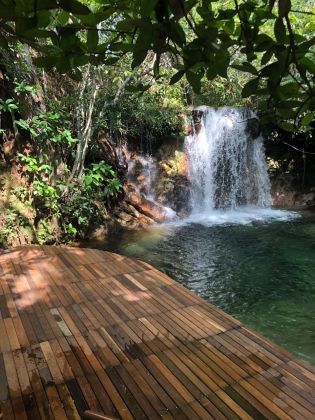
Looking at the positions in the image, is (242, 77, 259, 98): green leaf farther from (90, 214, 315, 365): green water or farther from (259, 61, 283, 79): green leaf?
(90, 214, 315, 365): green water

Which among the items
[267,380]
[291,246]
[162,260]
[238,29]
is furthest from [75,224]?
[238,29]

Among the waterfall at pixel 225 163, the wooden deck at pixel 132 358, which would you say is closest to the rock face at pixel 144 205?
the waterfall at pixel 225 163

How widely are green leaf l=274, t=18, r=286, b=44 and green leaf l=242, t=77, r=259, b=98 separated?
4.4 inches

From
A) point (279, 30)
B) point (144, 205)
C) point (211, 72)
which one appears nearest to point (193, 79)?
point (211, 72)

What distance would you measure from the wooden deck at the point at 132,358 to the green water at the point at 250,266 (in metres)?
1.73

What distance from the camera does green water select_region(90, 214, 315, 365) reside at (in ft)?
16.3

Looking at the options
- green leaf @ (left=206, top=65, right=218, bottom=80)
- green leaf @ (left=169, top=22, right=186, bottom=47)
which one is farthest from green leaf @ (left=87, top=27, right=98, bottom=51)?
green leaf @ (left=206, top=65, right=218, bottom=80)

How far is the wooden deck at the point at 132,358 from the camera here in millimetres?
2205

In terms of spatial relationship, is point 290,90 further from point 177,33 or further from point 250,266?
point 250,266

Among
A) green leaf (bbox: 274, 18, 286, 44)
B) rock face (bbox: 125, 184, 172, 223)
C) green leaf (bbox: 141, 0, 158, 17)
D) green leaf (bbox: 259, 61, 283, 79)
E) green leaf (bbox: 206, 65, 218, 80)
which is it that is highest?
green leaf (bbox: 141, 0, 158, 17)

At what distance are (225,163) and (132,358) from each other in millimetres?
10299

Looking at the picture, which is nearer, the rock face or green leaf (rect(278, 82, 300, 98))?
green leaf (rect(278, 82, 300, 98))

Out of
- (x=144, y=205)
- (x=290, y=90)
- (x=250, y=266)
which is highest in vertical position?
(x=290, y=90)

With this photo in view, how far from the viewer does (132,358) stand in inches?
106
